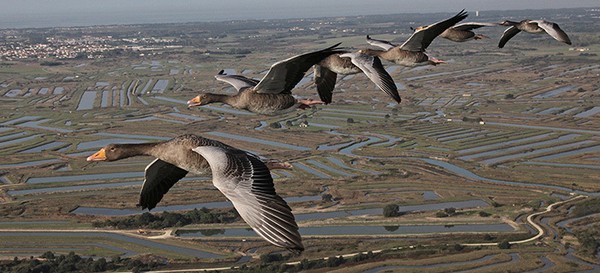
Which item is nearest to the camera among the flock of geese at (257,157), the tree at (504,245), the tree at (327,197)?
the flock of geese at (257,157)

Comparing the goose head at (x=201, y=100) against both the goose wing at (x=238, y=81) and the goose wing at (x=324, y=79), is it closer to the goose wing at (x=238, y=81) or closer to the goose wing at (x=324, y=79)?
the goose wing at (x=238, y=81)

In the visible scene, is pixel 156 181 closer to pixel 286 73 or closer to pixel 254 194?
pixel 286 73

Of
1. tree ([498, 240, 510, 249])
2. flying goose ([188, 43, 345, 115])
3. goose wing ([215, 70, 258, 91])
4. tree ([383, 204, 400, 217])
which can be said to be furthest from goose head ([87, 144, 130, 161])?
tree ([383, 204, 400, 217])

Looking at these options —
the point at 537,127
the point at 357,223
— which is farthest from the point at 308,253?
the point at 537,127

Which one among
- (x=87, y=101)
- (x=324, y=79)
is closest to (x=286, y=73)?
(x=324, y=79)

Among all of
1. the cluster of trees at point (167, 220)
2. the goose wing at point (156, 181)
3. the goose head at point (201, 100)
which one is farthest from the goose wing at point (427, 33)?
the cluster of trees at point (167, 220)
